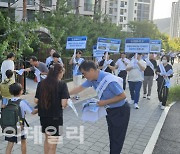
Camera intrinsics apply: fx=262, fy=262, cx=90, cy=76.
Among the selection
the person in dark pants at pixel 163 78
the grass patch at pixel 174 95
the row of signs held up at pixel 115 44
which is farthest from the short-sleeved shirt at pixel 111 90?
the grass patch at pixel 174 95

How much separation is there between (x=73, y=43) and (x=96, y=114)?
6365mm

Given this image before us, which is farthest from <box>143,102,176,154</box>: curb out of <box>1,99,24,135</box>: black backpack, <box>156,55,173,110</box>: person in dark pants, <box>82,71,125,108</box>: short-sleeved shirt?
<box>1,99,24,135</box>: black backpack

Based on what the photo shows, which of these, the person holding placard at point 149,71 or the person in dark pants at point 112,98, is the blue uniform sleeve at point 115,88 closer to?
the person in dark pants at point 112,98

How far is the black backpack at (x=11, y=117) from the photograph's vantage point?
3.82m

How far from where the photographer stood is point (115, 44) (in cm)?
1004

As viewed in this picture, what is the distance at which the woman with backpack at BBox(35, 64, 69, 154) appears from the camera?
12.4 feet

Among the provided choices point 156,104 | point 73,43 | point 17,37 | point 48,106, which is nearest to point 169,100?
point 156,104

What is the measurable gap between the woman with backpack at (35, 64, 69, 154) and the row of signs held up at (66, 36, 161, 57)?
17.5 ft

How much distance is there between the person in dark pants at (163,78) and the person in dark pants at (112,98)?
15.1 ft

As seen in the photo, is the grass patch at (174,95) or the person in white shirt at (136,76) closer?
the person in white shirt at (136,76)

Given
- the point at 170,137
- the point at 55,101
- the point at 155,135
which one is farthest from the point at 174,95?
the point at 55,101

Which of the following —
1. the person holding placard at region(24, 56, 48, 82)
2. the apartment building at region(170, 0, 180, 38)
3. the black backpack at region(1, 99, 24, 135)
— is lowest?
the black backpack at region(1, 99, 24, 135)

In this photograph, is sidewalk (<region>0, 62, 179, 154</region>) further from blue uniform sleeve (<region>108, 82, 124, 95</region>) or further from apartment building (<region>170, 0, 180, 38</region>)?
apartment building (<region>170, 0, 180, 38</region>)

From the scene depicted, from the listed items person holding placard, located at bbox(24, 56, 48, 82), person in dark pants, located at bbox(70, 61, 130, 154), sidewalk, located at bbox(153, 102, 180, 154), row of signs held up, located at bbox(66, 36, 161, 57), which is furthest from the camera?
row of signs held up, located at bbox(66, 36, 161, 57)
